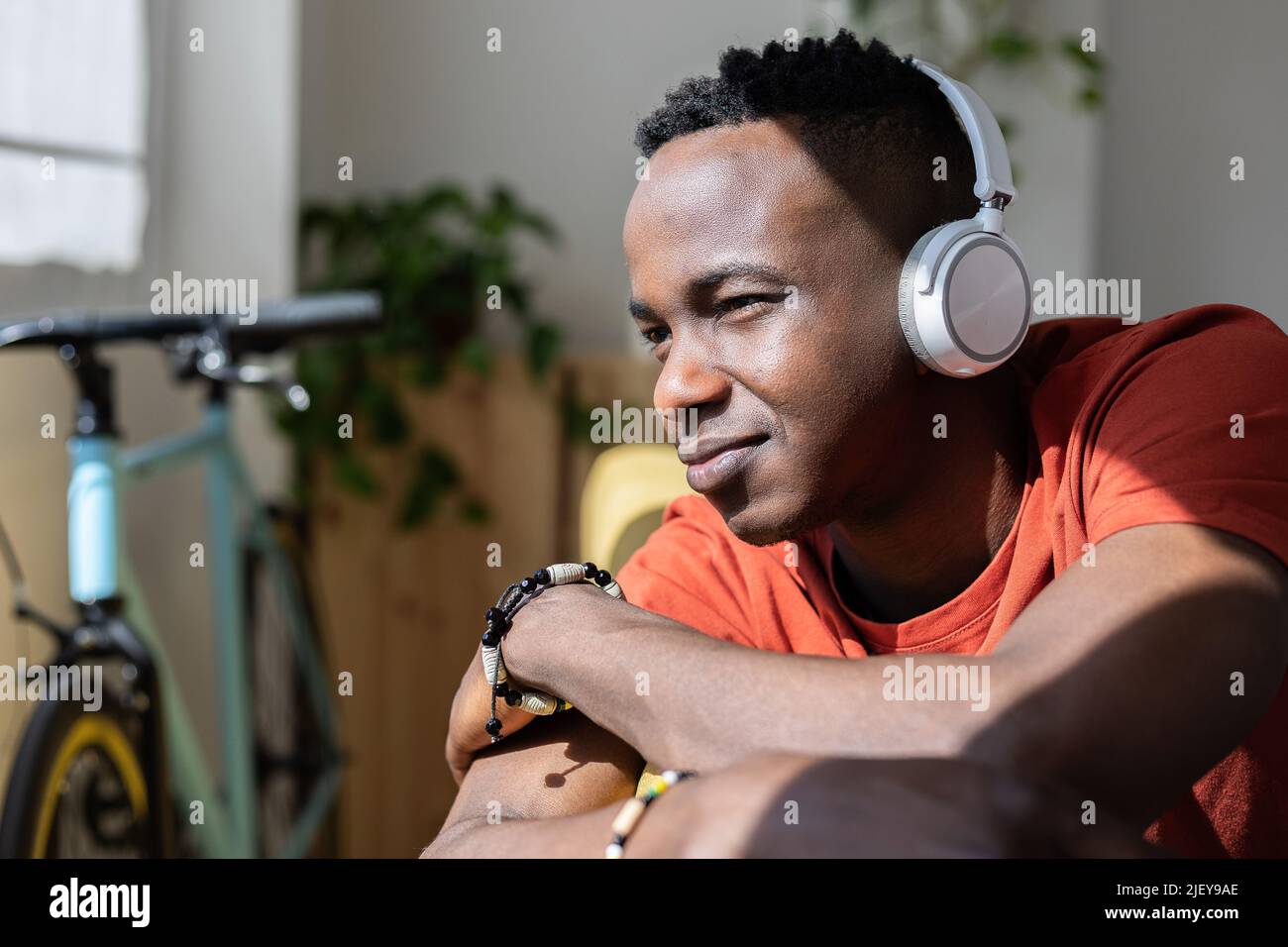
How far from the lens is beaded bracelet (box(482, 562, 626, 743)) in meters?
A: 0.92

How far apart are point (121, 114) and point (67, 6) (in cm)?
22

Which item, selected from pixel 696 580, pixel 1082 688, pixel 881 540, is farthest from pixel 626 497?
pixel 1082 688

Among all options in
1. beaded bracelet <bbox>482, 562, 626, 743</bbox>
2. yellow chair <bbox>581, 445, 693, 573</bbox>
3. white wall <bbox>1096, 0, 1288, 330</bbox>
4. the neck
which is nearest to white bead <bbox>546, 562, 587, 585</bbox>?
beaded bracelet <bbox>482, 562, 626, 743</bbox>

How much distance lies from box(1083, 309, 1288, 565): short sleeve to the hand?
1.18 ft

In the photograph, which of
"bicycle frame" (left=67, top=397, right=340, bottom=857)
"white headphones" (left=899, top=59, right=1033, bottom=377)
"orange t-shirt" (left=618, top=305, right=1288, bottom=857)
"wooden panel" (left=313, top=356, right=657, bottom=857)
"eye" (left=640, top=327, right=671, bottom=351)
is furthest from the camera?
"wooden panel" (left=313, top=356, right=657, bottom=857)

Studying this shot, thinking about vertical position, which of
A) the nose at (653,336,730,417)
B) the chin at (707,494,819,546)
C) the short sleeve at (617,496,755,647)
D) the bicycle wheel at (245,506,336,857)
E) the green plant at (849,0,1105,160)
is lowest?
the bicycle wheel at (245,506,336,857)

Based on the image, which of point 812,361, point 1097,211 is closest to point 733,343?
point 812,361

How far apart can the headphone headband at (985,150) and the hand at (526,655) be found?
1.39ft

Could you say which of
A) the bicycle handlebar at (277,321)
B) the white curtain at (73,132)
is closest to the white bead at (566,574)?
the bicycle handlebar at (277,321)

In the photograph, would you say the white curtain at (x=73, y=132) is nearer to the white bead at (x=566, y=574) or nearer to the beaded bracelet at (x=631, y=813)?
the white bead at (x=566, y=574)

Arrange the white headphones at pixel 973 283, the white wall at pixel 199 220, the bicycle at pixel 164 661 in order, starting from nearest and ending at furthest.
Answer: the white headphones at pixel 973 283 → the bicycle at pixel 164 661 → the white wall at pixel 199 220

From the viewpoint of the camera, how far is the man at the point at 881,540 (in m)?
0.68

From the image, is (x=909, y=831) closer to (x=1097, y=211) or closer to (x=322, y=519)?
(x=322, y=519)

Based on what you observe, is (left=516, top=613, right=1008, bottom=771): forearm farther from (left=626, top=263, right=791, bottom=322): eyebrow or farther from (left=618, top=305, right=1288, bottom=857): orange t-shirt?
(left=626, top=263, right=791, bottom=322): eyebrow
